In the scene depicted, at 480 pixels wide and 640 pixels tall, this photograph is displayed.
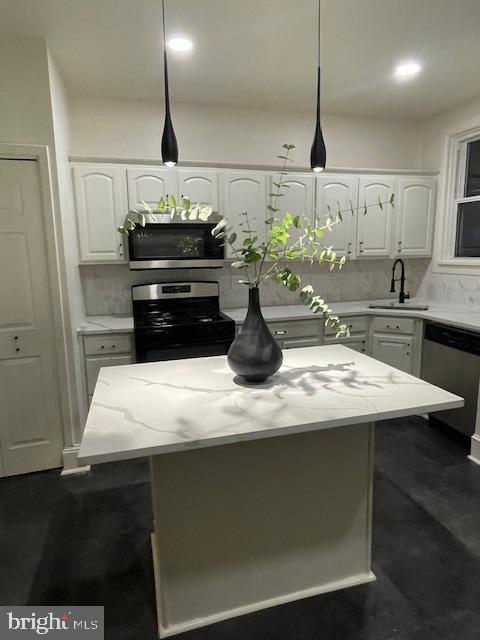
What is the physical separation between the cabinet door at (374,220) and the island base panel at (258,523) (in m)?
2.43

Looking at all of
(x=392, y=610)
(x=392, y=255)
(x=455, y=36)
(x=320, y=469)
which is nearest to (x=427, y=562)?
(x=392, y=610)

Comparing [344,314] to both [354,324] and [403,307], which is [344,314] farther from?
[403,307]

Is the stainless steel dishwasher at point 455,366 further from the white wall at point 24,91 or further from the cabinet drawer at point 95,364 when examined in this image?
the white wall at point 24,91

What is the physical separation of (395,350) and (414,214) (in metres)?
1.33

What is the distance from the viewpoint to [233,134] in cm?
348

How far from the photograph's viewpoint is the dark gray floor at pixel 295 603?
1.56 m

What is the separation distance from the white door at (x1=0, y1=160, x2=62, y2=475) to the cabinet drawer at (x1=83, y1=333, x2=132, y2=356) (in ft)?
0.96

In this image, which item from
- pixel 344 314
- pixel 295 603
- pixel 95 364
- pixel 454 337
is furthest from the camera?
pixel 344 314

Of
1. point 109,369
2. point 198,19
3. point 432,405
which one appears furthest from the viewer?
point 198,19

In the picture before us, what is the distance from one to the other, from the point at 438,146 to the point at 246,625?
4.05 m

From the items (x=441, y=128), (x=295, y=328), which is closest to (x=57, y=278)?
(x=295, y=328)

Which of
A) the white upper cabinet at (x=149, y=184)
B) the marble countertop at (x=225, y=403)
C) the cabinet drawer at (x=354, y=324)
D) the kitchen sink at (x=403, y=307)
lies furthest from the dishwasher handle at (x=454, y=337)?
the white upper cabinet at (x=149, y=184)

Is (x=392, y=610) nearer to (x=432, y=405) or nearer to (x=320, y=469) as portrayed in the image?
(x=320, y=469)

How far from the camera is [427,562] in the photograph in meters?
1.86
